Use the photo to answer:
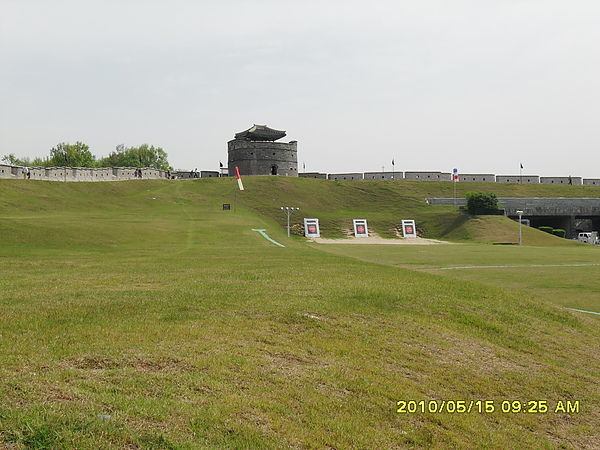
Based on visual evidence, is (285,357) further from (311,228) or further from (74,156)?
(74,156)

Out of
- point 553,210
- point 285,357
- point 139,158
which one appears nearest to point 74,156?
point 139,158

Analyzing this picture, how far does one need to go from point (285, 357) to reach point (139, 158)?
150 m

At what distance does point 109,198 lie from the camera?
66.8 m

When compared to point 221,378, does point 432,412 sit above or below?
below

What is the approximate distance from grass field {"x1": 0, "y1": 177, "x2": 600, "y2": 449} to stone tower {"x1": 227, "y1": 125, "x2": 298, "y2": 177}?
77.4 metres

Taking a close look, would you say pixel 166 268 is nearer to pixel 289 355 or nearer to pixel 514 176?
pixel 289 355

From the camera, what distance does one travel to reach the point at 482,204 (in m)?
73.1

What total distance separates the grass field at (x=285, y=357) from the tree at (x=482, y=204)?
50.9 metres

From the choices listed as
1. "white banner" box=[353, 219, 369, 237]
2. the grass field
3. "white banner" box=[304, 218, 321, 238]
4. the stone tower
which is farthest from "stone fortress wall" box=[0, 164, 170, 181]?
the grass field

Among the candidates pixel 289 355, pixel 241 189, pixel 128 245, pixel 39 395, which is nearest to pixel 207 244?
pixel 128 245

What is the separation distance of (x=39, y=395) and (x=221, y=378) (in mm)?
2489

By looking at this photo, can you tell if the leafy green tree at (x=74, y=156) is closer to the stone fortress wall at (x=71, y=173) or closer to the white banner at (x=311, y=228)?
the stone fortress wall at (x=71, y=173)

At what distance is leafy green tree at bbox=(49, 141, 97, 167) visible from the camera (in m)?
129

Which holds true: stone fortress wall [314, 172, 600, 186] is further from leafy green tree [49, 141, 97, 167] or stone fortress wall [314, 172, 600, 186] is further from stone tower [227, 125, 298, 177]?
leafy green tree [49, 141, 97, 167]
